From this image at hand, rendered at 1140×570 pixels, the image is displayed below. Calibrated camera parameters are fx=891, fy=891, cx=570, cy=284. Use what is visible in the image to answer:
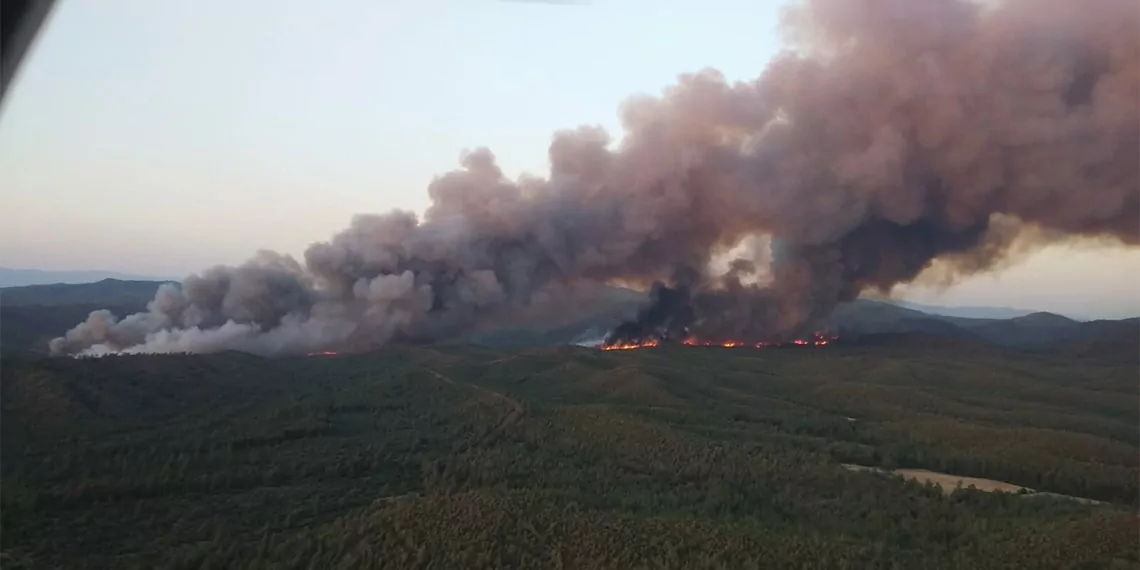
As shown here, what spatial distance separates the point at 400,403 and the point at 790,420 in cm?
1656

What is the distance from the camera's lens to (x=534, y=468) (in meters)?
26.4

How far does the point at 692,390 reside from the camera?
4459 centimetres

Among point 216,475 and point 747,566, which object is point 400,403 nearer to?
point 216,475

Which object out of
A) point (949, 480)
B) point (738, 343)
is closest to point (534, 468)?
point (949, 480)

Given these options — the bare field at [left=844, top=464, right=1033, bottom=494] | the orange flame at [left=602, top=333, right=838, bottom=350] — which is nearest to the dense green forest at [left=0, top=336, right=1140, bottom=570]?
the bare field at [left=844, top=464, right=1033, bottom=494]

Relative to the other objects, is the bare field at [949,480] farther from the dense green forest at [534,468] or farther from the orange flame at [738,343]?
the orange flame at [738,343]

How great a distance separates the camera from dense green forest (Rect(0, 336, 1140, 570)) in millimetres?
18422

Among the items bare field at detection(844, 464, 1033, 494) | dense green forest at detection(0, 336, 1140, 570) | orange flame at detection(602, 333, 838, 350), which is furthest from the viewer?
orange flame at detection(602, 333, 838, 350)

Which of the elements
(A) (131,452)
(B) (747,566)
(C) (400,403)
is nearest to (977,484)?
(B) (747,566)

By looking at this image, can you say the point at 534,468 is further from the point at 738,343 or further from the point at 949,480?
the point at 738,343

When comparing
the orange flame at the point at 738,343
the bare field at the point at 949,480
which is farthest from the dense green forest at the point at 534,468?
the orange flame at the point at 738,343

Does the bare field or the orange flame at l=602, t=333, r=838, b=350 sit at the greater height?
the orange flame at l=602, t=333, r=838, b=350

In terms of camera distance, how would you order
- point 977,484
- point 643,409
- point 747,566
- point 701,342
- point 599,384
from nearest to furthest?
point 747,566, point 977,484, point 643,409, point 599,384, point 701,342

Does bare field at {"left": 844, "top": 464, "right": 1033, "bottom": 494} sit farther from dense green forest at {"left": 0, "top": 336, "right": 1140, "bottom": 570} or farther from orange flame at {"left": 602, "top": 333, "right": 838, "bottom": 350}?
orange flame at {"left": 602, "top": 333, "right": 838, "bottom": 350}
